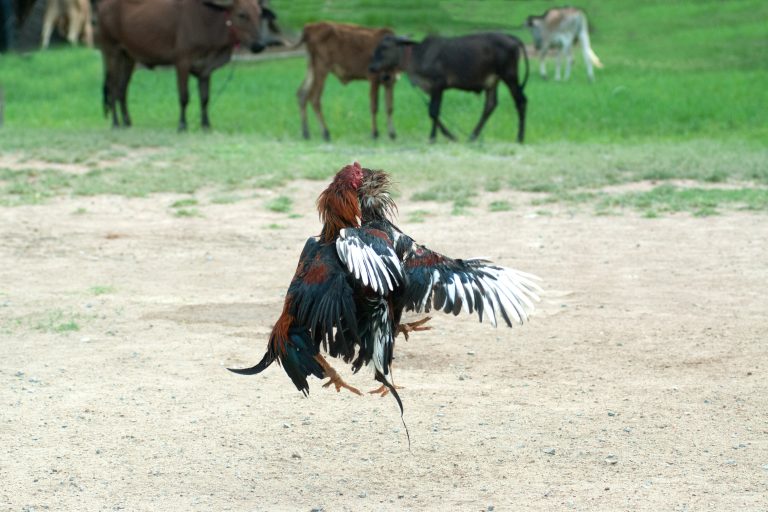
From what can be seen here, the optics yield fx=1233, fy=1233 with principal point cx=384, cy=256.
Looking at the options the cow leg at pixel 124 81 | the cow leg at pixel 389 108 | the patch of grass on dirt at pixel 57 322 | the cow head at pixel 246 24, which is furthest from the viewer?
the cow leg at pixel 124 81

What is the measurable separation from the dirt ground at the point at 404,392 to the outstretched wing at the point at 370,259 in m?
0.86

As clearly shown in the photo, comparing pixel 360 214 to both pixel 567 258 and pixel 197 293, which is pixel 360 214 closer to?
pixel 197 293

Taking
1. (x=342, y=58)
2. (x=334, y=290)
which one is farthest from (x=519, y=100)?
(x=334, y=290)

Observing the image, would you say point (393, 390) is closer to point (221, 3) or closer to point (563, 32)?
point (221, 3)

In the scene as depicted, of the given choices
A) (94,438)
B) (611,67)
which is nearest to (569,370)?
(94,438)

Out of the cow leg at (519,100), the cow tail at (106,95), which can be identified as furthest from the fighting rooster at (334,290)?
the cow tail at (106,95)

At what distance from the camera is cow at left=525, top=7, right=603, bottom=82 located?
23.3 metres

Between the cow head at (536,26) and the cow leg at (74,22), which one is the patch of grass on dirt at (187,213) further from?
the cow leg at (74,22)

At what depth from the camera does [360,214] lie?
4.80m

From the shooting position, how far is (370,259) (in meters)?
4.52

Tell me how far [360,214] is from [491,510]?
48.5 inches

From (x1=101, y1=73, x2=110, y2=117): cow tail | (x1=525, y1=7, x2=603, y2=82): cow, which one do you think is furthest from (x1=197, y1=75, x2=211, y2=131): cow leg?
(x1=525, y1=7, x2=603, y2=82): cow

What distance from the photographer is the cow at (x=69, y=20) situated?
27.6 metres

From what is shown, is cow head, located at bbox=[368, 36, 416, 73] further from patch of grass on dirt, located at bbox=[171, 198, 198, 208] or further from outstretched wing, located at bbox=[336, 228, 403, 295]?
outstretched wing, located at bbox=[336, 228, 403, 295]
